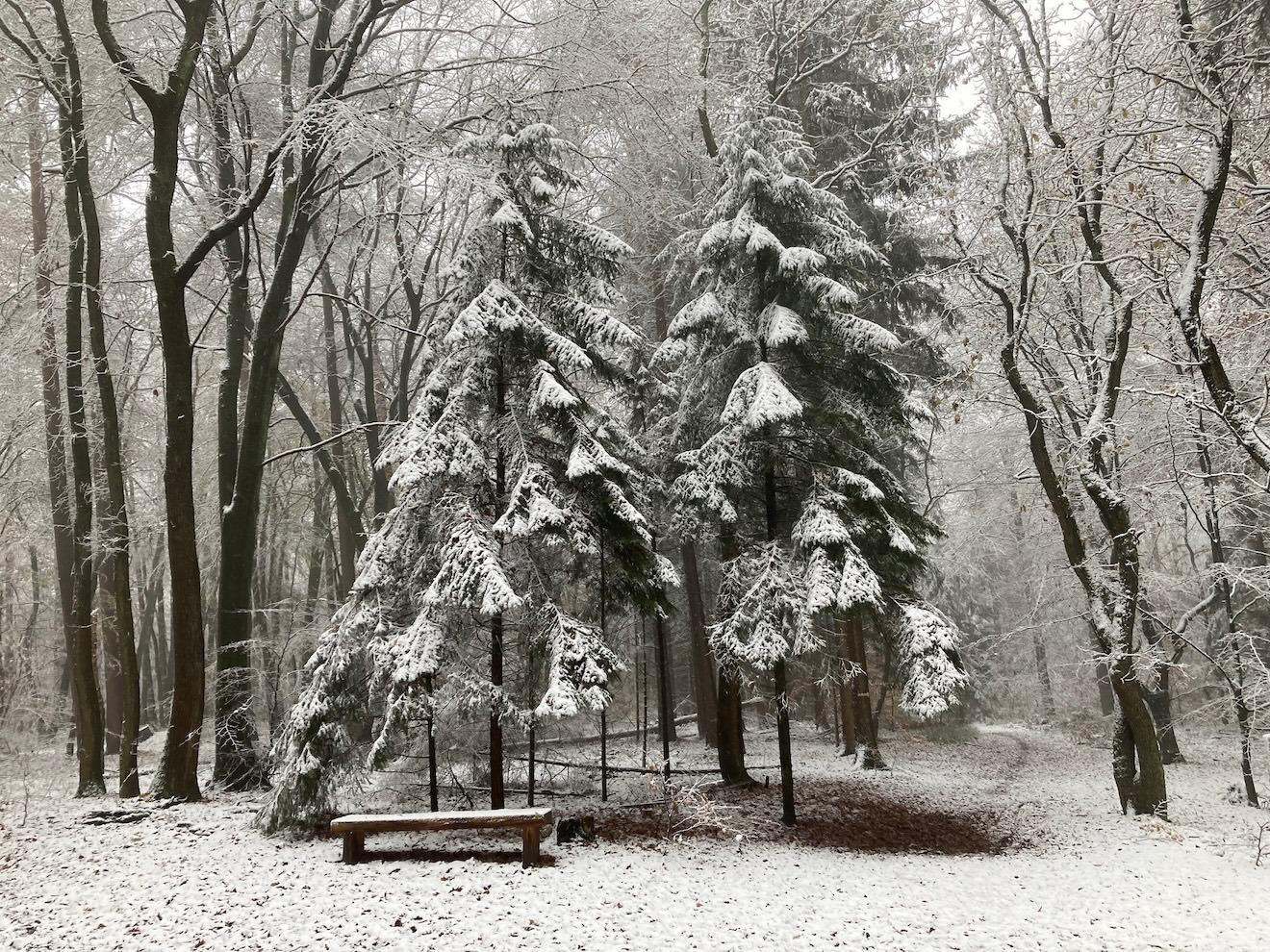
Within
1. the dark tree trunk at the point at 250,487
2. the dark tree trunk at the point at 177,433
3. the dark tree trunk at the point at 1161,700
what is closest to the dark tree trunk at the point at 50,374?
the dark tree trunk at the point at 250,487

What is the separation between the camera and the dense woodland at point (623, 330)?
8.52m

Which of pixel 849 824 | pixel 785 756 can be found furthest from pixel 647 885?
pixel 849 824

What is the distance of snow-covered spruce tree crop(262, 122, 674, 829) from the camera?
8602 millimetres

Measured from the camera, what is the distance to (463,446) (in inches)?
354

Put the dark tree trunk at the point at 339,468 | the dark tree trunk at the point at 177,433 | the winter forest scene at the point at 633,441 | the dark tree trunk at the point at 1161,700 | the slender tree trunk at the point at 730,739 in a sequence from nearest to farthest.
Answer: the winter forest scene at the point at 633,441 < the dark tree trunk at the point at 177,433 < the slender tree trunk at the point at 730,739 < the dark tree trunk at the point at 1161,700 < the dark tree trunk at the point at 339,468

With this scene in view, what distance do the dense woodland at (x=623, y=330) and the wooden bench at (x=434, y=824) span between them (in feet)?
3.61

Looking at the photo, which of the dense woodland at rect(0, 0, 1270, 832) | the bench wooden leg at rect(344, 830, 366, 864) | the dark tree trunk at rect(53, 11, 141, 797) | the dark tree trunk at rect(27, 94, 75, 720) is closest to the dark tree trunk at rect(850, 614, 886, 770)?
the dense woodland at rect(0, 0, 1270, 832)

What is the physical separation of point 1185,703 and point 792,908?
90.8 ft

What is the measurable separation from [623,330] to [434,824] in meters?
6.06

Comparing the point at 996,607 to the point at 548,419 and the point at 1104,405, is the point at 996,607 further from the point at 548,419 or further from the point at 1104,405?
the point at 548,419

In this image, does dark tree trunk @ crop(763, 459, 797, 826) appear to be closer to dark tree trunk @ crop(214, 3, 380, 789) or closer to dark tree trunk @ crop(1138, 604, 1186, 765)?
dark tree trunk @ crop(1138, 604, 1186, 765)

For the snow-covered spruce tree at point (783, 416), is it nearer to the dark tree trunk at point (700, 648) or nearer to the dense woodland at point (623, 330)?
the dense woodland at point (623, 330)

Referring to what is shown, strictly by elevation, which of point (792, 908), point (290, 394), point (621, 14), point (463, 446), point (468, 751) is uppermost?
point (621, 14)

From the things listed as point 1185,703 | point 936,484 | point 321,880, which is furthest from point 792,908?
point 1185,703
